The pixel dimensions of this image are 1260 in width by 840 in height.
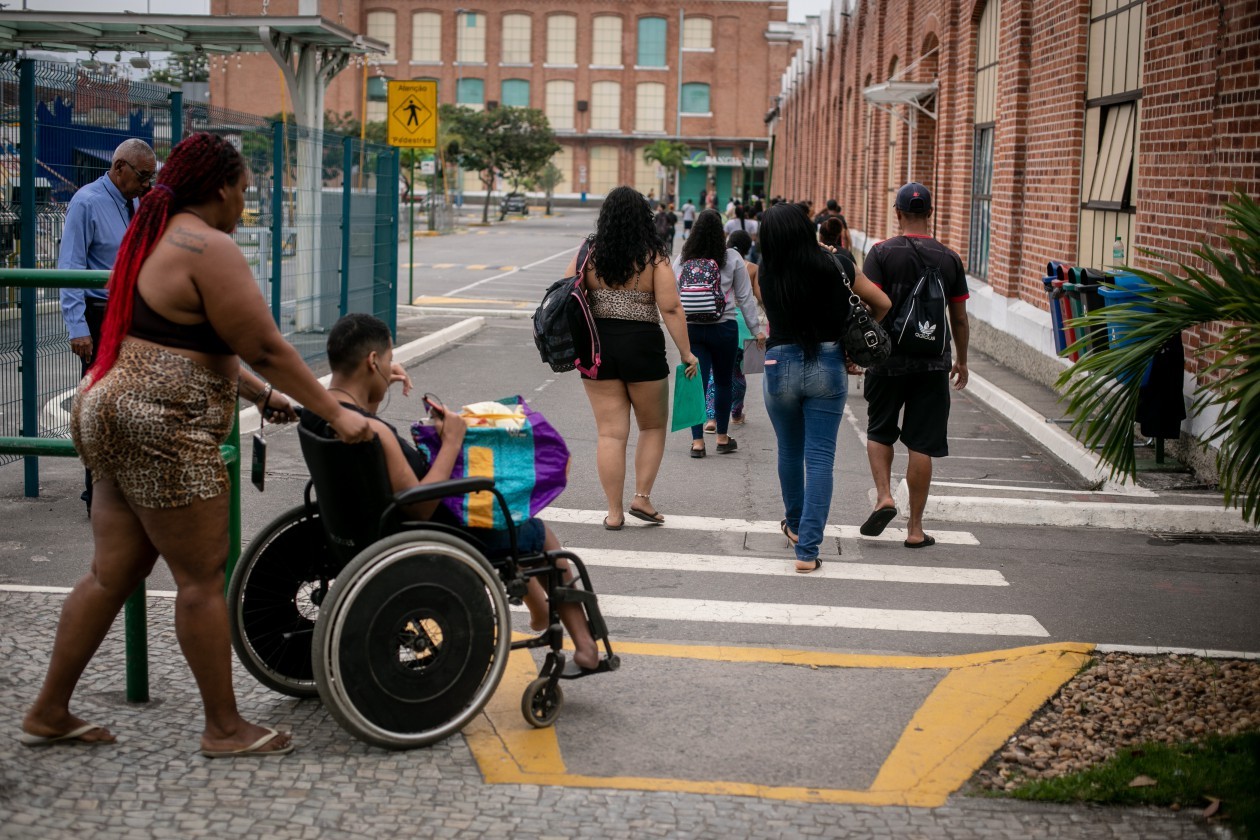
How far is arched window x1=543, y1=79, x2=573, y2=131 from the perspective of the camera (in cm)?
8875

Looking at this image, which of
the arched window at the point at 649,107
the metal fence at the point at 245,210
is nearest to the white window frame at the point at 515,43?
the arched window at the point at 649,107

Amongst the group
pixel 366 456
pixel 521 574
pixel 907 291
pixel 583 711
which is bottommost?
pixel 583 711

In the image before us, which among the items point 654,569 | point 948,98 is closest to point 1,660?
point 654,569

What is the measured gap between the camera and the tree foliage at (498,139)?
70062mm

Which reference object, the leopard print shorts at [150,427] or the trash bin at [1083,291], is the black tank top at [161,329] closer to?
the leopard print shorts at [150,427]

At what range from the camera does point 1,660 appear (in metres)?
5.36

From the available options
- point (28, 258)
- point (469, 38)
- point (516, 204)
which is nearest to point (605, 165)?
point (469, 38)

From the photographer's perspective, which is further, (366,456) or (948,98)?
(948,98)

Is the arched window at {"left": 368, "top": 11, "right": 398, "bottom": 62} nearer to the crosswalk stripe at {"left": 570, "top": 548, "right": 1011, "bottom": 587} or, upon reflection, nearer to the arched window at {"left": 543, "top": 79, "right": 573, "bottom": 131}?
the arched window at {"left": 543, "top": 79, "right": 573, "bottom": 131}

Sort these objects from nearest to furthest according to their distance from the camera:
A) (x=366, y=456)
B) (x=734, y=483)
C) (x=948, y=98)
A: (x=366, y=456) → (x=734, y=483) → (x=948, y=98)

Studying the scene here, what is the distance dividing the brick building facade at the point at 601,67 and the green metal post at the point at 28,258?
80.1 m

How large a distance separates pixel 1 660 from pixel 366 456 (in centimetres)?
200

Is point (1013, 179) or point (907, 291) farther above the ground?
point (1013, 179)

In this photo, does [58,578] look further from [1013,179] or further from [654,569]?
[1013,179]
